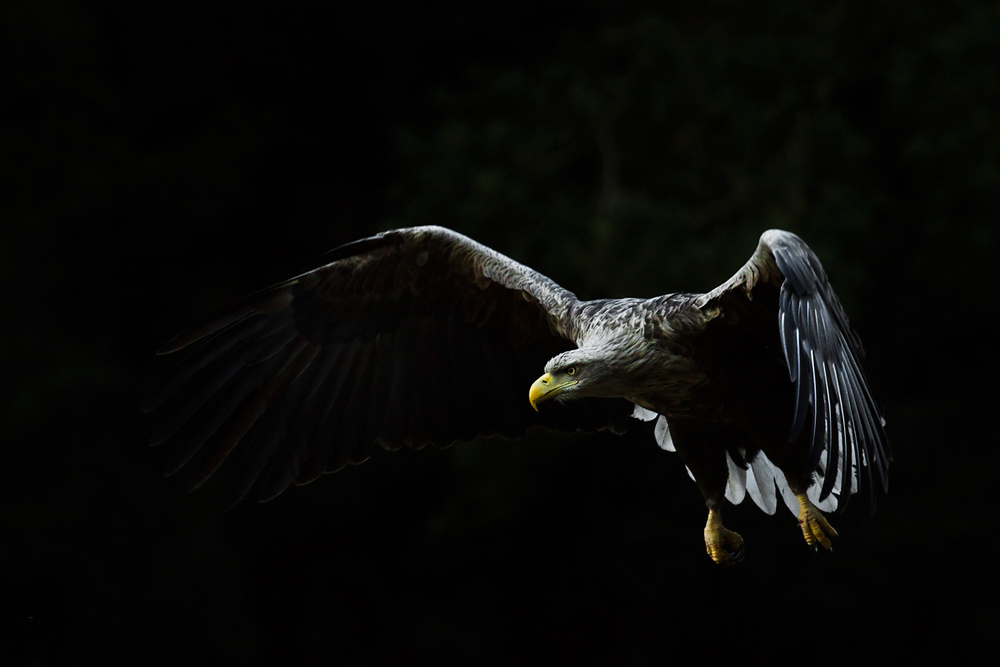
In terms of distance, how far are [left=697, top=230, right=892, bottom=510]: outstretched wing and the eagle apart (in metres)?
0.32

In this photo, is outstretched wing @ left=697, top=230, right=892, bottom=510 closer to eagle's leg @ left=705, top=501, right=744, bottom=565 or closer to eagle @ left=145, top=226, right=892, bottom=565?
eagle @ left=145, top=226, right=892, bottom=565

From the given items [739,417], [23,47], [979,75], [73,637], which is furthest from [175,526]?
[979,75]

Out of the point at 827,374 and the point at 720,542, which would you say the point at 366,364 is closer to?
the point at 720,542

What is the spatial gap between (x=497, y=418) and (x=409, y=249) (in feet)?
2.35

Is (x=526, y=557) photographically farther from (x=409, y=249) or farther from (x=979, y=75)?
(x=409, y=249)

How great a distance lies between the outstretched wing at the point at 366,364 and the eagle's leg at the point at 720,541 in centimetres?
56

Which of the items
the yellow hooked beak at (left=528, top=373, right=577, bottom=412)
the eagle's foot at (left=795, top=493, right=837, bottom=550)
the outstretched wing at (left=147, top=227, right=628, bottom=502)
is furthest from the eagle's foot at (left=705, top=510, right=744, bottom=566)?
the yellow hooked beak at (left=528, top=373, right=577, bottom=412)

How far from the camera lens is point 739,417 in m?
4.12

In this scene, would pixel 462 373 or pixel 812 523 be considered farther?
pixel 462 373

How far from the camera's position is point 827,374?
11.0ft

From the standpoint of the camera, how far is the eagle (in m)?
3.94

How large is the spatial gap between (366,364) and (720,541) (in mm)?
1338

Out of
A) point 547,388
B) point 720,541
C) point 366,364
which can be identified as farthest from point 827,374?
point 366,364

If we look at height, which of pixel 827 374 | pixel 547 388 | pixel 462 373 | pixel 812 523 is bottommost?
pixel 812 523
